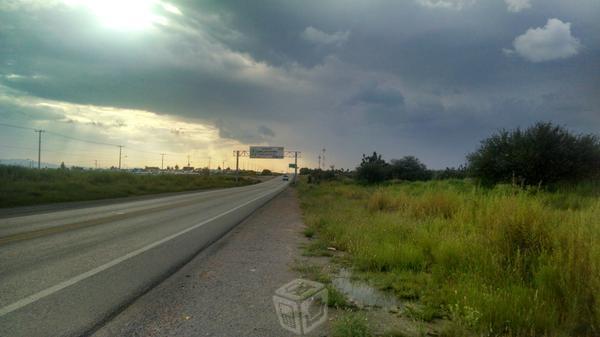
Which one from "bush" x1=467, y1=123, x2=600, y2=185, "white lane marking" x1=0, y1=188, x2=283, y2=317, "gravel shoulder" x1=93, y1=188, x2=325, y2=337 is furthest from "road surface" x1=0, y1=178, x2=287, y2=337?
"bush" x1=467, y1=123, x2=600, y2=185

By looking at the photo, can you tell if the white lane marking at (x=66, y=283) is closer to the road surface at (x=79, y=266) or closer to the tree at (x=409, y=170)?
the road surface at (x=79, y=266)

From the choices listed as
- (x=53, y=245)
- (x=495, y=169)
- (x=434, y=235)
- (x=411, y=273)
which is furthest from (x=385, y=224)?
(x=495, y=169)

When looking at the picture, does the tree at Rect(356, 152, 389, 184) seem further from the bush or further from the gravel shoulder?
the gravel shoulder

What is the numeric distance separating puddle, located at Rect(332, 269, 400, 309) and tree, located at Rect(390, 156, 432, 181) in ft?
246

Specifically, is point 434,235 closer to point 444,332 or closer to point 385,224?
point 385,224

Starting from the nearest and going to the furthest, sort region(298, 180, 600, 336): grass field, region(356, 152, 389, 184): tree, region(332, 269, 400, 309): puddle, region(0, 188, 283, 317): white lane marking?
1. region(298, 180, 600, 336): grass field
2. region(0, 188, 283, 317): white lane marking
3. region(332, 269, 400, 309): puddle
4. region(356, 152, 389, 184): tree

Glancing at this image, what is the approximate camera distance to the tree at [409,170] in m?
80.2

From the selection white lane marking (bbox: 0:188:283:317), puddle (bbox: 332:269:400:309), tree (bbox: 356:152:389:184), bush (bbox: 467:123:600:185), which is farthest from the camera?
tree (bbox: 356:152:389:184)

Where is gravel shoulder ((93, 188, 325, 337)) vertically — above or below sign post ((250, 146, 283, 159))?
below

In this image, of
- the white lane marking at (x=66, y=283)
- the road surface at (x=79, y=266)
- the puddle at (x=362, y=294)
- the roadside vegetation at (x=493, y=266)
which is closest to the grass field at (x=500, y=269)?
the roadside vegetation at (x=493, y=266)

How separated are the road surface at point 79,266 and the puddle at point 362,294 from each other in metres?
2.96

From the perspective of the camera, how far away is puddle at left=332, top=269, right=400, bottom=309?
5.12 m

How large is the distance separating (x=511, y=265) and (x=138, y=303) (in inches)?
221

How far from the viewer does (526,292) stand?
4594 millimetres
